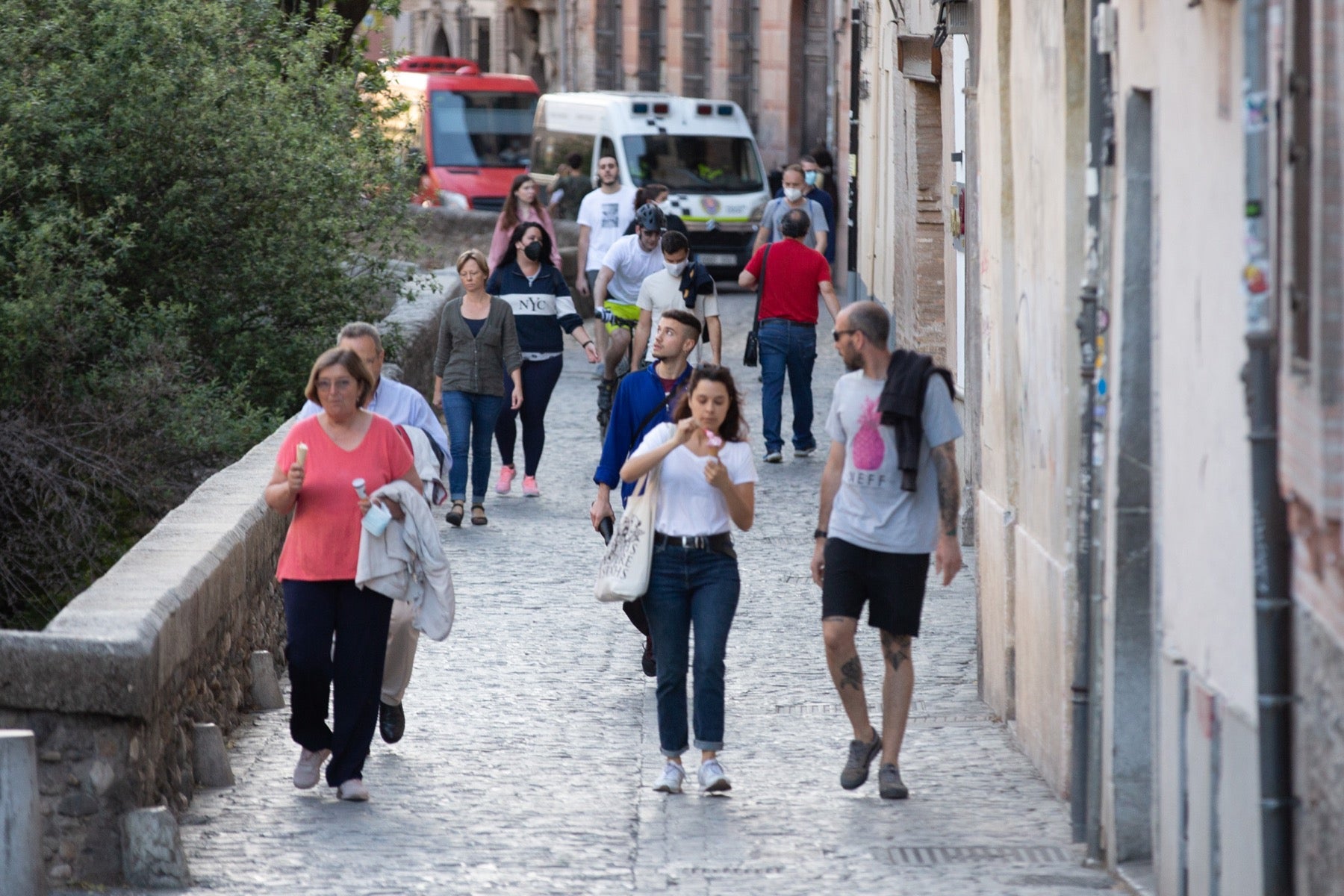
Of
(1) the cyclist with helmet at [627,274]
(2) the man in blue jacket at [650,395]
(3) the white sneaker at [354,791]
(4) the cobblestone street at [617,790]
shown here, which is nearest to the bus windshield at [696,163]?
(1) the cyclist with helmet at [627,274]

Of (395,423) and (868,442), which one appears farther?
(395,423)

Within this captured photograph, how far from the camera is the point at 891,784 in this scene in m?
6.87

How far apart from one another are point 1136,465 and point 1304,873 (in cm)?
175

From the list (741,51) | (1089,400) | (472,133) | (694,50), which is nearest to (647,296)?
(1089,400)

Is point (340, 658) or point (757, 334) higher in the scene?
point (757, 334)

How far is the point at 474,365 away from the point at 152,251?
215 centimetres

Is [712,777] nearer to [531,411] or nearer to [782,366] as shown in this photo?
[531,411]

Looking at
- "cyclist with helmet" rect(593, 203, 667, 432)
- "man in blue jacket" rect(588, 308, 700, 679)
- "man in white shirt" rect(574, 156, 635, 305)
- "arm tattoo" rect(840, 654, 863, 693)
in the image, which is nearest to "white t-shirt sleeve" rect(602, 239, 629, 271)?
"cyclist with helmet" rect(593, 203, 667, 432)

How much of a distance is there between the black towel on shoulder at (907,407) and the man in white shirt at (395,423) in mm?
1738

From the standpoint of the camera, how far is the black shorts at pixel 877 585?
6746 mm

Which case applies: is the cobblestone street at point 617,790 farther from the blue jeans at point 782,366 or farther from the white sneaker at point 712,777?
the blue jeans at point 782,366

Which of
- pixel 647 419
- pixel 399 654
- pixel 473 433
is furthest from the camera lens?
pixel 473 433

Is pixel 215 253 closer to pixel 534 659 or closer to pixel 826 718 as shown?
pixel 534 659

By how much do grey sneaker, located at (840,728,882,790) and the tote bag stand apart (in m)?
0.88
